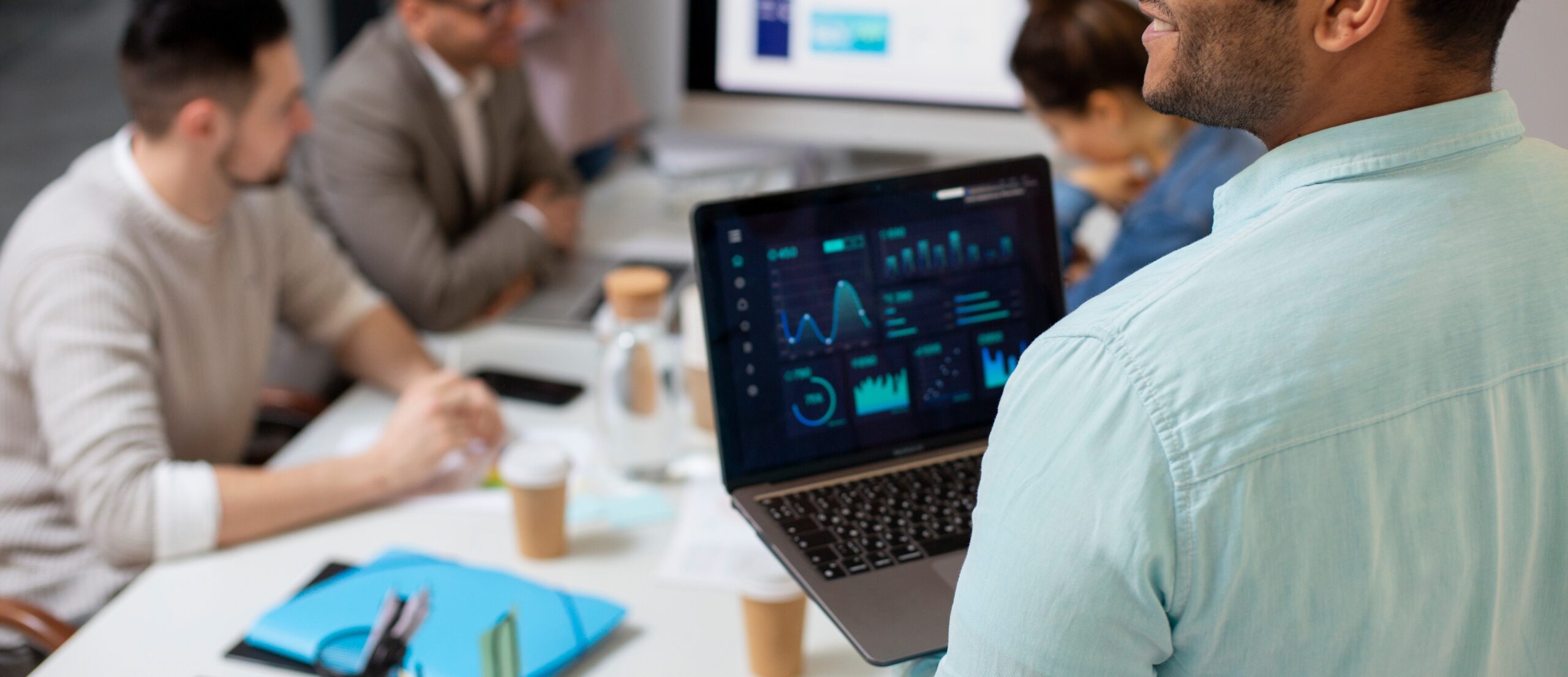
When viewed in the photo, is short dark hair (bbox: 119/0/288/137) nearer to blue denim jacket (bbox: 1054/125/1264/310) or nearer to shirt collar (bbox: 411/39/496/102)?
shirt collar (bbox: 411/39/496/102)

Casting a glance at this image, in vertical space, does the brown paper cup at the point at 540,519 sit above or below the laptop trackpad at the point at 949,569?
below

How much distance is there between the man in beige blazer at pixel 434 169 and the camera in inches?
81.7

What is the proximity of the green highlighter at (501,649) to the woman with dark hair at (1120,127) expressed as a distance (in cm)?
101

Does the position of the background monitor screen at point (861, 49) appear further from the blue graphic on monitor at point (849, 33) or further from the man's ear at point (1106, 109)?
the man's ear at point (1106, 109)

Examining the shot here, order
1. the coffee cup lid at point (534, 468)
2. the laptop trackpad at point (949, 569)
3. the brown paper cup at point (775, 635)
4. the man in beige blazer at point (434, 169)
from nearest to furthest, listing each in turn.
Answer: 1. the laptop trackpad at point (949, 569)
2. the brown paper cup at point (775, 635)
3. the coffee cup lid at point (534, 468)
4. the man in beige blazer at point (434, 169)

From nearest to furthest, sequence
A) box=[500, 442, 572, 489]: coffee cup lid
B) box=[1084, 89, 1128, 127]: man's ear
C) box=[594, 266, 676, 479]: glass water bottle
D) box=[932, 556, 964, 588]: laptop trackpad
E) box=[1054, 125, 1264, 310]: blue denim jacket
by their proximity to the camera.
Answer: box=[932, 556, 964, 588]: laptop trackpad → box=[500, 442, 572, 489]: coffee cup lid → box=[594, 266, 676, 479]: glass water bottle → box=[1054, 125, 1264, 310]: blue denim jacket → box=[1084, 89, 1128, 127]: man's ear

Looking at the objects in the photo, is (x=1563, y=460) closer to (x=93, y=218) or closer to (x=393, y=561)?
(x=393, y=561)

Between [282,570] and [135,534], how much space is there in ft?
0.60

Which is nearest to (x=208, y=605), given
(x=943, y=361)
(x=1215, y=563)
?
(x=943, y=361)

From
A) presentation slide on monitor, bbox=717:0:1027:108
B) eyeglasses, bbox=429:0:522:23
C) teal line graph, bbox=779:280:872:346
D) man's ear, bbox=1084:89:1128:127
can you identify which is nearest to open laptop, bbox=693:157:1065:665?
teal line graph, bbox=779:280:872:346

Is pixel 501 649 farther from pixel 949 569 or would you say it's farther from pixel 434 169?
pixel 434 169

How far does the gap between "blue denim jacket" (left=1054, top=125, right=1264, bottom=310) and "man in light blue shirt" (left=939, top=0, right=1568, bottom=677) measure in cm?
103

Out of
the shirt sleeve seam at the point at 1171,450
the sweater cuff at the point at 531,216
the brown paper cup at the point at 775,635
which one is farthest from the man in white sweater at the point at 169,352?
the shirt sleeve seam at the point at 1171,450

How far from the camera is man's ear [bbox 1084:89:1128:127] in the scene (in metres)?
1.88
